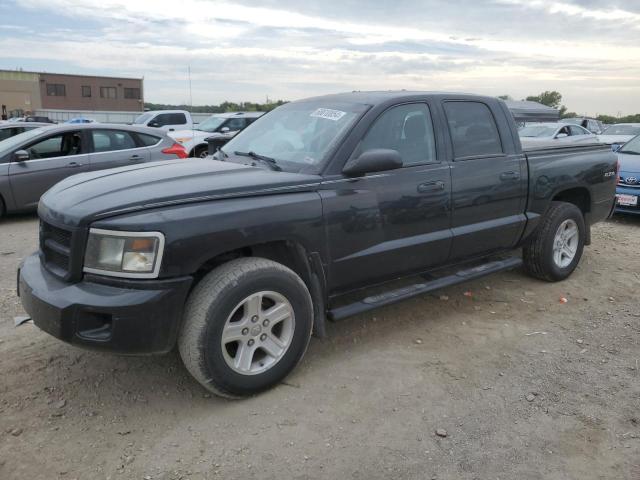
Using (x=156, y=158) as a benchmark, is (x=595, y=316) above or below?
below

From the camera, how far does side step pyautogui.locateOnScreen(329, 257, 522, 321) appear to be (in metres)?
3.62

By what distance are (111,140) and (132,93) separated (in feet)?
218

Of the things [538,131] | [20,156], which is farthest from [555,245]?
[538,131]

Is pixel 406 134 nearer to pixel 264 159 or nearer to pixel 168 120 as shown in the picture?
pixel 264 159

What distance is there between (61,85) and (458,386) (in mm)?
76124

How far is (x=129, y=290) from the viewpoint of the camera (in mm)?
2777

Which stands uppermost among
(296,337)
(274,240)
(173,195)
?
(173,195)

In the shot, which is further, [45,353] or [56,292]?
[45,353]

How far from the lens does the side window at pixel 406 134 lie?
3807mm

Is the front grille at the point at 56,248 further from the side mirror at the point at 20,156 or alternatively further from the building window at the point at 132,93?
the building window at the point at 132,93

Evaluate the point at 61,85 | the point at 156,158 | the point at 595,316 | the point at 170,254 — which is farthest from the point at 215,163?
the point at 61,85

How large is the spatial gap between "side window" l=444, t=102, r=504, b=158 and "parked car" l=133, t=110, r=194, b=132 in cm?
1459

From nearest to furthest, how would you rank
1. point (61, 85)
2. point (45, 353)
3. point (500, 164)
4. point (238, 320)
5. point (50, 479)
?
1. point (50, 479)
2. point (238, 320)
3. point (45, 353)
4. point (500, 164)
5. point (61, 85)

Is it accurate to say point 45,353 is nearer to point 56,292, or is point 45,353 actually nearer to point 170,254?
point 56,292
